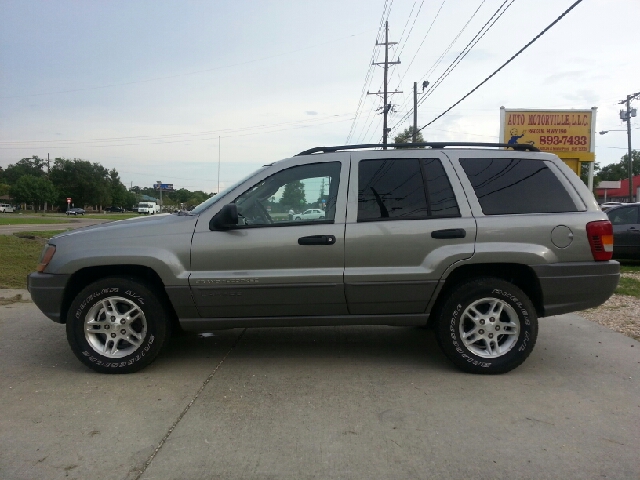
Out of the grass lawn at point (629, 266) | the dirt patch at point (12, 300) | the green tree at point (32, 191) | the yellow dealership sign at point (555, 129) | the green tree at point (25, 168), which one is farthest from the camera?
the green tree at point (25, 168)

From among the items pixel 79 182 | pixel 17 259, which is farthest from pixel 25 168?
pixel 17 259

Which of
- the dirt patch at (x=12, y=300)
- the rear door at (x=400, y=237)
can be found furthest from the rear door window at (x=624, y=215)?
the dirt patch at (x=12, y=300)

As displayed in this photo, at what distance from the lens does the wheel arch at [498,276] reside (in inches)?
169

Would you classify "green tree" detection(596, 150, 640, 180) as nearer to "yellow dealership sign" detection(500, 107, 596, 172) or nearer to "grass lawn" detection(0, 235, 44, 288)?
"yellow dealership sign" detection(500, 107, 596, 172)

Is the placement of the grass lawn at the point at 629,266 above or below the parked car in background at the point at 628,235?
below

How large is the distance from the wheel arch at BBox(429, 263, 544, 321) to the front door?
91cm

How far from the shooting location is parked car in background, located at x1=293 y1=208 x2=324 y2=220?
4230 mm

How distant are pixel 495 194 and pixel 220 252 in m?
2.41

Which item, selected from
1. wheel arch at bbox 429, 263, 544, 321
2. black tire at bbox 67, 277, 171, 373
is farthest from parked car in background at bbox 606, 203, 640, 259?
black tire at bbox 67, 277, 171, 373

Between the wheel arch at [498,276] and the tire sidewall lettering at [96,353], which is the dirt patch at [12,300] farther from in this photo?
the wheel arch at [498,276]

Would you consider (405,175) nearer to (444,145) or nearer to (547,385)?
(444,145)

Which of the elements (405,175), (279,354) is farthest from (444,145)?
(279,354)

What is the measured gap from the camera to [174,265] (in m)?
4.11

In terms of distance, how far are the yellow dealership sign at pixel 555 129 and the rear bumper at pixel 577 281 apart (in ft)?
44.1
